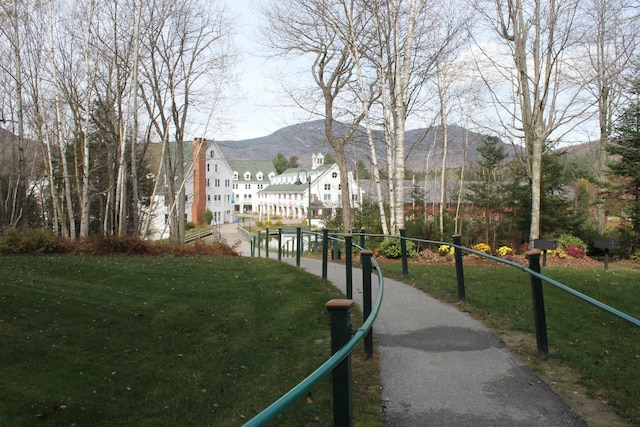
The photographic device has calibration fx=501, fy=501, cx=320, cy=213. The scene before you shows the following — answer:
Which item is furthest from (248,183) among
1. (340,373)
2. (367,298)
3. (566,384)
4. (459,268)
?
(340,373)

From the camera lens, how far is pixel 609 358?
527cm

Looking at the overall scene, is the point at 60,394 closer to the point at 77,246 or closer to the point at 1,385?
the point at 1,385

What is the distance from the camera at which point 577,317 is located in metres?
7.05

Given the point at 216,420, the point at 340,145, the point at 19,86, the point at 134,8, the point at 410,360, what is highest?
the point at 134,8

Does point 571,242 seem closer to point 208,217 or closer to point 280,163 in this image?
point 208,217

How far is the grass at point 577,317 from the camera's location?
14.9 feet

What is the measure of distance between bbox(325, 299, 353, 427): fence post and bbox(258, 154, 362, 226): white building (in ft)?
206

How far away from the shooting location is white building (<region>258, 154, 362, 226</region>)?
7969 cm

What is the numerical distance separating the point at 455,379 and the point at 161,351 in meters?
3.96

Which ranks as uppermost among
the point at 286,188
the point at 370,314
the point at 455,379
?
the point at 286,188

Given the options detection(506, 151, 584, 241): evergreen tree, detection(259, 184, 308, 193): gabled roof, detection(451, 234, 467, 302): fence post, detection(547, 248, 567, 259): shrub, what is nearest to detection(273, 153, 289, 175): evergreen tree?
detection(259, 184, 308, 193): gabled roof

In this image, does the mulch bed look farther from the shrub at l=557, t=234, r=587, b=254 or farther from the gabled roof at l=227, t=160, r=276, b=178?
the gabled roof at l=227, t=160, r=276, b=178

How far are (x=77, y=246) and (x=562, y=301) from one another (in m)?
15.0

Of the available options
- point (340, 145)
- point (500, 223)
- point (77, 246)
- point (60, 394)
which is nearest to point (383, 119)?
point (340, 145)
